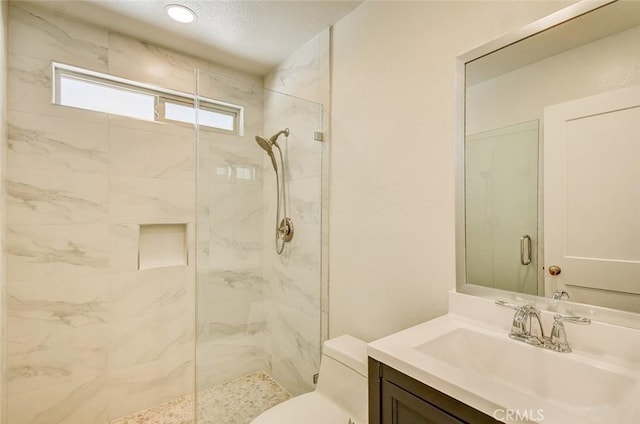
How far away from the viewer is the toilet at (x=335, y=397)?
1.37 metres

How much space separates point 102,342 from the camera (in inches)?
78.7

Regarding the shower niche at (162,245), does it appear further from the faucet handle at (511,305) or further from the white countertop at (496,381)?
the faucet handle at (511,305)

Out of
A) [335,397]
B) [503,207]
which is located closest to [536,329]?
[503,207]

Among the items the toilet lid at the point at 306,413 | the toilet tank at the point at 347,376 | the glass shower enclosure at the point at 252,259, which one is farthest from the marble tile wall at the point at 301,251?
the toilet lid at the point at 306,413

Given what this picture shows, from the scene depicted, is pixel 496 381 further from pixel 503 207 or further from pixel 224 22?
pixel 224 22

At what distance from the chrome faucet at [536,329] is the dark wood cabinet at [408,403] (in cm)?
41

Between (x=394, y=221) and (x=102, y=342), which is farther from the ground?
(x=394, y=221)

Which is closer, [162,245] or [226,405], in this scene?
[226,405]

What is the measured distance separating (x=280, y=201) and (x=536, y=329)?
150cm

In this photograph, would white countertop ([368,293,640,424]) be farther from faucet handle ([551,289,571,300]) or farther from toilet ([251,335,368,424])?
toilet ([251,335,368,424])

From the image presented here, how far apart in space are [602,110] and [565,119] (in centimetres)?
9

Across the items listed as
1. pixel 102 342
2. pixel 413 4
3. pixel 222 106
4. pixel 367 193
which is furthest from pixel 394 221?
pixel 102 342

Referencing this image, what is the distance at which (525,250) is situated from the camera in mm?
1103

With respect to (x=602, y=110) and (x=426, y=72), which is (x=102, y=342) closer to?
(x=426, y=72)
